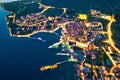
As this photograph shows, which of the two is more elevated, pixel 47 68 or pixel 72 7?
pixel 72 7

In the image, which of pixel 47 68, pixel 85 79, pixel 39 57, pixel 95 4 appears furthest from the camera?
pixel 95 4

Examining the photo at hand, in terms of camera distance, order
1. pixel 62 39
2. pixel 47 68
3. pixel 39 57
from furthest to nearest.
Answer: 1. pixel 62 39
2. pixel 39 57
3. pixel 47 68

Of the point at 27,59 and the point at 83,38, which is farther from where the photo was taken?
the point at 83,38

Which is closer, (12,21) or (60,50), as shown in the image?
(60,50)

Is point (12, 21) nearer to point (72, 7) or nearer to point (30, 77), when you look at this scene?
point (72, 7)

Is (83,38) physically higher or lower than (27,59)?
higher

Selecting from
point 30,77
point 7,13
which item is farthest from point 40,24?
point 30,77
